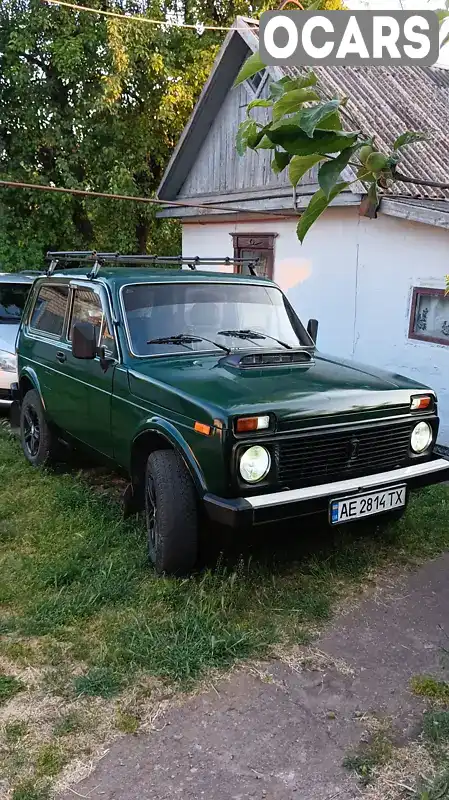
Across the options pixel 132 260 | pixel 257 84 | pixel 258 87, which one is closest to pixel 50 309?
pixel 132 260

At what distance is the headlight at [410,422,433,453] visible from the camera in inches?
169

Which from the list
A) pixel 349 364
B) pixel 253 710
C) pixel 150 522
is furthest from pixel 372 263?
pixel 253 710

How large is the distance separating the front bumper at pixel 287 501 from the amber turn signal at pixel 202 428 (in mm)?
355

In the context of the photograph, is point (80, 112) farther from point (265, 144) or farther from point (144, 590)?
point (265, 144)

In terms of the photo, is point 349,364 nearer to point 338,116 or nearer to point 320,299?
point 338,116

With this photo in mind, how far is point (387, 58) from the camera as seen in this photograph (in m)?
1.98

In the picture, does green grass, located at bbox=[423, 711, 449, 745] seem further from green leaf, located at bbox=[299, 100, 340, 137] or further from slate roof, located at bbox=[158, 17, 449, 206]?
slate roof, located at bbox=[158, 17, 449, 206]

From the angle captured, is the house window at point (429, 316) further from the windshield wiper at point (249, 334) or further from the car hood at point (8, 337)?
the car hood at point (8, 337)

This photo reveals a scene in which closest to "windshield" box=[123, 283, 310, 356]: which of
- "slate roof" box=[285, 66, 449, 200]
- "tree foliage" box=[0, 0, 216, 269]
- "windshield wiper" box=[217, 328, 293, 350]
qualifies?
"windshield wiper" box=[217, 328, 293, 350]

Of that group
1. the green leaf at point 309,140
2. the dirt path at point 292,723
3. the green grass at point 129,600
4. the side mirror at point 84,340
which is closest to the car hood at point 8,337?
the green grass at point 129,600

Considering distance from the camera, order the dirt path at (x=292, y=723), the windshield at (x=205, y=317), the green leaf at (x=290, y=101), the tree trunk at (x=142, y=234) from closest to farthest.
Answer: the green leaf at (x=290, y=101) → the dirt path at (x=292, y=723) → the windshield at (x=205, y=317) → the tree trunk at (x=142, y=234)

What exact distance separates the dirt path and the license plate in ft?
1.94

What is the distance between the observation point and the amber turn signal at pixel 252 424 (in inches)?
137

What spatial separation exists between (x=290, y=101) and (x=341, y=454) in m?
2.66
